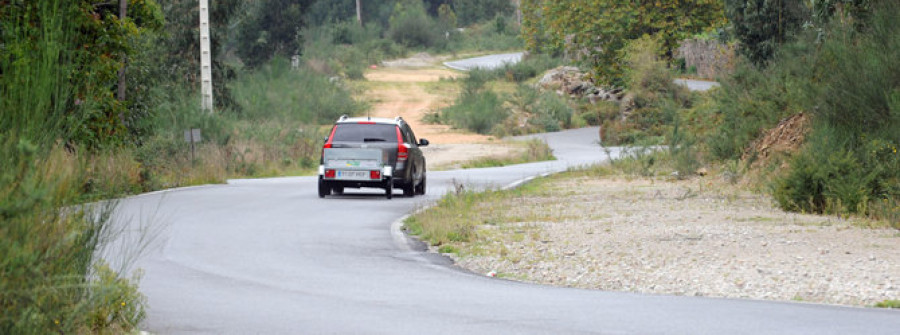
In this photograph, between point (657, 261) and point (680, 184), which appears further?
point (680, 184)

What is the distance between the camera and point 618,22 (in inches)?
2699

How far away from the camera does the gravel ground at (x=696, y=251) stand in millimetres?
13070

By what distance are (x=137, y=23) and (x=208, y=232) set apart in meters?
12.3

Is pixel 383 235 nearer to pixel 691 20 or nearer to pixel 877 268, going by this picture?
pixel 877 268

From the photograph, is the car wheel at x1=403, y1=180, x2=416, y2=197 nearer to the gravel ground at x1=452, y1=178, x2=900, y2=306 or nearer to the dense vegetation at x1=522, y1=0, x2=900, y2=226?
the gravel ground at x1=452, y1=178, x2=900, y2=306

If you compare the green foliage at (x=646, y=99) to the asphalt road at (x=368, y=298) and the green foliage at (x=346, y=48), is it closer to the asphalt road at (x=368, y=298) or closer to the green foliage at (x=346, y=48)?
the green foliage at (x=346, y=48)

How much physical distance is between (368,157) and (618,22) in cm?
4311

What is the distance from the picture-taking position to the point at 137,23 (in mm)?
30609

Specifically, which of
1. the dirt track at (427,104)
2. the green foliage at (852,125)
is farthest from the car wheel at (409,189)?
the dirt track at (427,104)

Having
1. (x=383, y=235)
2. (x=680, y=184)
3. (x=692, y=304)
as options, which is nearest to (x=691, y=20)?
(x=680, y=184)

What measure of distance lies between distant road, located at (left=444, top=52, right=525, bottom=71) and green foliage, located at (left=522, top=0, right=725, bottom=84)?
22.4 metres

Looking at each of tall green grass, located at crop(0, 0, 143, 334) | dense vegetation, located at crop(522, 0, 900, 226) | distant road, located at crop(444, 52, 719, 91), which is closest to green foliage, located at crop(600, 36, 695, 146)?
dense vegetation, located at crop(522, 0, 900, 226)

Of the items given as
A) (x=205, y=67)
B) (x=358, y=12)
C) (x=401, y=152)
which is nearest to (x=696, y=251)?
(x=401, y=152)

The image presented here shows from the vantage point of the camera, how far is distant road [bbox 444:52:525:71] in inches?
3809
